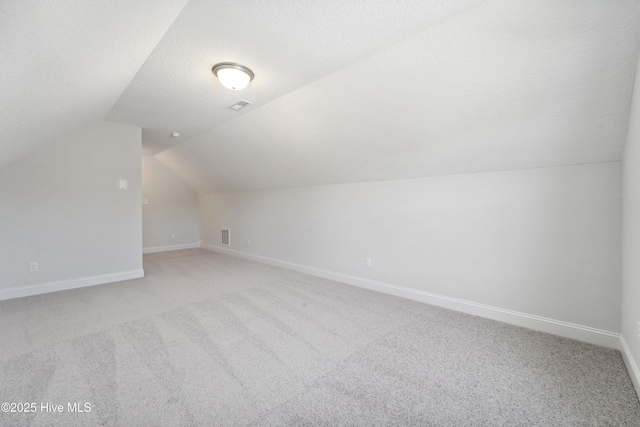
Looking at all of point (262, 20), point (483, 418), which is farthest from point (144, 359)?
point (262, 20)

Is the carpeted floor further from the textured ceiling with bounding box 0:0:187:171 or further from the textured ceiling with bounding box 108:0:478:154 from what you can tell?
the textured ceiling with bounding box 108:0:478:154

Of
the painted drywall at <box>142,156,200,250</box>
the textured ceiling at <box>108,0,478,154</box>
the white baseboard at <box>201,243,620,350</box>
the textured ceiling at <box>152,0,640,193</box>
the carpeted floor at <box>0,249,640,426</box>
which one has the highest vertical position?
the textured ceiling at <box>108,0,478,154</box>

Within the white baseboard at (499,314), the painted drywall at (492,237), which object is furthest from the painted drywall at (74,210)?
the white baseboard at (499,314)

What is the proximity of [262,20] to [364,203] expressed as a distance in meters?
2.46

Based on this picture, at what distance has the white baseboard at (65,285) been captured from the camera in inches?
126

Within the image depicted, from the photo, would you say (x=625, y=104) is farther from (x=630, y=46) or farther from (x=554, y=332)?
(x=554, y=332)

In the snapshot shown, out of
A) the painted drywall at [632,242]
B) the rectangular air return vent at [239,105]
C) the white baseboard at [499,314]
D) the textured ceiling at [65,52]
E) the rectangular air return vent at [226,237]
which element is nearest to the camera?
the textured ceiling at [65,52]

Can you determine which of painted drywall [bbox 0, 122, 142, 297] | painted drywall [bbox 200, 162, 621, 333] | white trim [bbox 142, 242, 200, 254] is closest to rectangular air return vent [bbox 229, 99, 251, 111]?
painted drywall [bbox 200, 162, 621, 333]

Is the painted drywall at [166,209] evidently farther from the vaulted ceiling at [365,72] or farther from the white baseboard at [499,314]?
the white baseboard at [499,314]

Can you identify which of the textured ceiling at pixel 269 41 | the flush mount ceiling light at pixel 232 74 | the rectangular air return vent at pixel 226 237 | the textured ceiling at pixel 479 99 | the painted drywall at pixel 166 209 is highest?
the textured ceiling at pixel 269 41

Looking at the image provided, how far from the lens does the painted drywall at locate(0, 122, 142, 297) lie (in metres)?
3.26

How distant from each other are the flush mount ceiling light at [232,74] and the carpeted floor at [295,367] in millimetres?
2119

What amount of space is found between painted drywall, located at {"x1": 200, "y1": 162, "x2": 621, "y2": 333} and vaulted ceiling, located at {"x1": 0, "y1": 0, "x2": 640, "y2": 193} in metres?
0.22

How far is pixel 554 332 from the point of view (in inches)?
90.0
